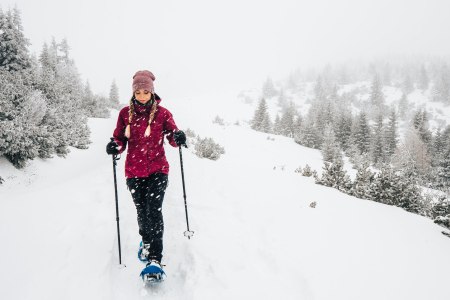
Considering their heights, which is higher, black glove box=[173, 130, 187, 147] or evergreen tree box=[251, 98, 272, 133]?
black glove box=[173, 130, 187, 147]

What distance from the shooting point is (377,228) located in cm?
605

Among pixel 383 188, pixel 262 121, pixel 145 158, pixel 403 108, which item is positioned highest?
pixel 403 108

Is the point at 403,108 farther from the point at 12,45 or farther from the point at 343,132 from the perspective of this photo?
the point at 12,45

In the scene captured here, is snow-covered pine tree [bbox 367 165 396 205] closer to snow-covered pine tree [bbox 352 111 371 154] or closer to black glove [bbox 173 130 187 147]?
black glove [bbox 173 130 187 147]

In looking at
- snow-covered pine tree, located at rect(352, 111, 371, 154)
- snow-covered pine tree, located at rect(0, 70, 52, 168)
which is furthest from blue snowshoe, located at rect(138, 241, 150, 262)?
snow-covered pine tree, located at rect(352, 111, 371, 154)

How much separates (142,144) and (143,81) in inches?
33.9

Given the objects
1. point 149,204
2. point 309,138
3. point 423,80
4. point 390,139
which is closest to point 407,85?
point 423,80

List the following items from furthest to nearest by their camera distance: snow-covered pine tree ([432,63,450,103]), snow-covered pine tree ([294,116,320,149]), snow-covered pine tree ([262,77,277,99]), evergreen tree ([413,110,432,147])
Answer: snow-covered pine tree ([262,77,277,99]) < snow-covered pine tree ([432,63,450,103]) < evergreen tree ([413,110,432,147]) < snow-covered pine tree ([294,116,320,149])

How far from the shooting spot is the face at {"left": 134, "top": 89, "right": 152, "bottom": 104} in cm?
389

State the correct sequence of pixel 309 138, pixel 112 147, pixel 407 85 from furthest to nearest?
pixel 407 85, pixel 309 138, pixel 112 147

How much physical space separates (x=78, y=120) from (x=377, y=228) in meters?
15.2

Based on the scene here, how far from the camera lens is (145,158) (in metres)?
3.90

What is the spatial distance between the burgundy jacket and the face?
0.08 meters

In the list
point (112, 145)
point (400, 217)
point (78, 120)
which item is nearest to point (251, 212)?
point (112, 145)
